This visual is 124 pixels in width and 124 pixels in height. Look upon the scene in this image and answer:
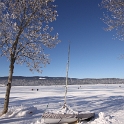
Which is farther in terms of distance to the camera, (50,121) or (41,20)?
(41,20)

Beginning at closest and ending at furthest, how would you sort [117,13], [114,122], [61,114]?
[114,122], [61,114], [117,13]

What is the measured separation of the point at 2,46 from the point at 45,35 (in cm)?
353

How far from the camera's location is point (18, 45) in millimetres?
13922

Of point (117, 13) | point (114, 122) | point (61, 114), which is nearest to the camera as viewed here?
point (114, 122)

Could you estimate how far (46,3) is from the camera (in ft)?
45.1


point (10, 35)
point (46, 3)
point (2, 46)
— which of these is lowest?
point (2, 46)

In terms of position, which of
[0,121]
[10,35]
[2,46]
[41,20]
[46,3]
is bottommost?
[0,121]

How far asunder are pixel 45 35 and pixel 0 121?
7278mm

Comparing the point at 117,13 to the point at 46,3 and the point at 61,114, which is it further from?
the point at 61,114

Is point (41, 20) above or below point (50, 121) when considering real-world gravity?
above

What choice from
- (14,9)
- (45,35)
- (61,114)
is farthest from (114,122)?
(14,9)

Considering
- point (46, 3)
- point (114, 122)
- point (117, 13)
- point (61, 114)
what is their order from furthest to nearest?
1. point (46, 3)
2. point (117, 13)
3. point (61, 114)
4. point (114, 122)

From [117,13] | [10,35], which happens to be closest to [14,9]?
[10,35]

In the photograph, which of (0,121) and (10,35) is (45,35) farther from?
(0,121)
